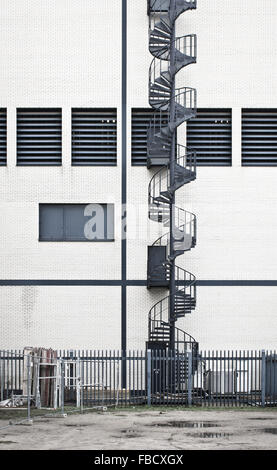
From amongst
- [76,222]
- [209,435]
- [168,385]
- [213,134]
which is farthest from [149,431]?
[213,134]

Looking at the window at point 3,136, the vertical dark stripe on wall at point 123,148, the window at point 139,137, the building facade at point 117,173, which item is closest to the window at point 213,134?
the building facade at point 117,173

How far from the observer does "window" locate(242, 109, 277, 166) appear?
127 ft

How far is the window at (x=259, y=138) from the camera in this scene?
127 ft

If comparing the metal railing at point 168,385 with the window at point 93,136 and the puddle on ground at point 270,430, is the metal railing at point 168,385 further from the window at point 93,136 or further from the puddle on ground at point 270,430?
the window at point 93,136

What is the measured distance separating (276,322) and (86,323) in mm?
7958

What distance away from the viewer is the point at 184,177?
1437 inches

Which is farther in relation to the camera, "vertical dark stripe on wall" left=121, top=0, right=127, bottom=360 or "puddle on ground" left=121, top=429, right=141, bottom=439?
"vertical dark stripe on wall" left=121, top=0, right=127, bottom=360

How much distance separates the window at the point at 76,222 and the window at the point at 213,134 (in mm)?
4585

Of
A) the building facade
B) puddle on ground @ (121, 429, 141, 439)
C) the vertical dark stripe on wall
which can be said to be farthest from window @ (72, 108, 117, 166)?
puddle on ground @ (121, 429, 141, 439)

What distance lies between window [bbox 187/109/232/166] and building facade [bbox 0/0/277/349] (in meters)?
0.06

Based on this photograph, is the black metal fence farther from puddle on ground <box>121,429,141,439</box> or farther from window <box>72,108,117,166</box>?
window <box>72,108,117,166</box>

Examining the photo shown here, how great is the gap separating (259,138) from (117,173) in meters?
6.29

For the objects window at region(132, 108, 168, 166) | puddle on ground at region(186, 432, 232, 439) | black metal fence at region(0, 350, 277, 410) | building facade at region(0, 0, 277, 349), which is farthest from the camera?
window at region(132, 108, 168, 166)

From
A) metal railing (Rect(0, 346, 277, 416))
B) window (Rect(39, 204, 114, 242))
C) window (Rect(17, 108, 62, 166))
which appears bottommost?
metal railing (Rect(0, 346, 277, 416))
